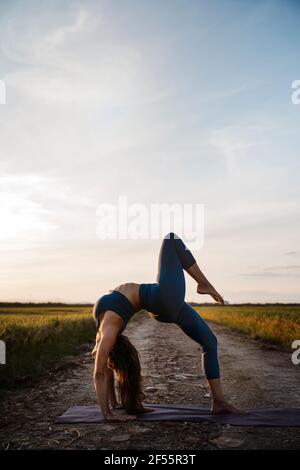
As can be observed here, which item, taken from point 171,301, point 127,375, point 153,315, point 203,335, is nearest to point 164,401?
point 127,375

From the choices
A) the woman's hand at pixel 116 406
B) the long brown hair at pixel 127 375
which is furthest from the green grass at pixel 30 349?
the long brown hair at pixel 127 375

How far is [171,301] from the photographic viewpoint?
4.64 meters

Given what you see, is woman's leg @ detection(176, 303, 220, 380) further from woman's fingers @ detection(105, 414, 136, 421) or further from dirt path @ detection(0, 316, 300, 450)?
woman's fingers @ detection(105, 414, 136, 421)

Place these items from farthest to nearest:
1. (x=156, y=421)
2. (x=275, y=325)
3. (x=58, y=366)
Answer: (x=275, y=325)
(x=58, y=366)
(x=156, y=421)

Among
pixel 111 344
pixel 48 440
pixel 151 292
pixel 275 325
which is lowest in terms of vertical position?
pixel 275 325

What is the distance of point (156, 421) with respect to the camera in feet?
15.0

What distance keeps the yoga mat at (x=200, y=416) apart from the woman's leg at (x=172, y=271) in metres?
1.14

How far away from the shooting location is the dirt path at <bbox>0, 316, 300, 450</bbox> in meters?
3.85

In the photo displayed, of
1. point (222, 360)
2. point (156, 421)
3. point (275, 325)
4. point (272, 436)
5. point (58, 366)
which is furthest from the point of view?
point (275, 325)

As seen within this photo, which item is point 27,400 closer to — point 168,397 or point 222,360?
point 168,397

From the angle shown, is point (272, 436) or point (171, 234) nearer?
point (272, 436)

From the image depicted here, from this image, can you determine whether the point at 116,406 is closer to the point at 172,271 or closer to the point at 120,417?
the point at 120,417
